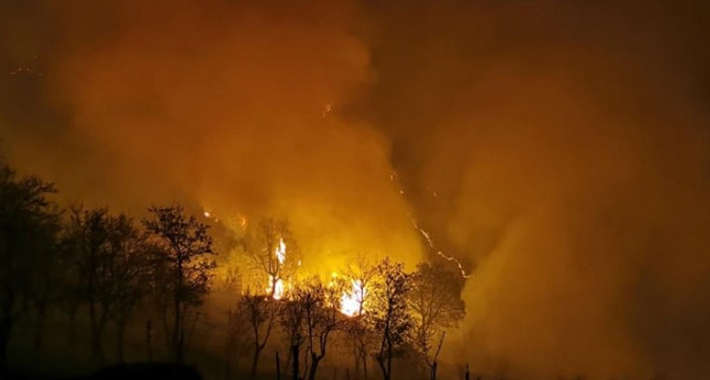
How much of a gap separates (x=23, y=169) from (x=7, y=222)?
2304 inches

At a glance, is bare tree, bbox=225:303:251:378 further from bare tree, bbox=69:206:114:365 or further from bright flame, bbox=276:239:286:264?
bright flame, bbox=276:239:286:264

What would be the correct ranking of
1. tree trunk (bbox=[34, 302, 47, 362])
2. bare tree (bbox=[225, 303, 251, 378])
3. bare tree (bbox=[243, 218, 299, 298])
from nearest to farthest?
tree trunk (bbox=[34, 302, 47, 362]) → bare tree (bbox=[225, 303, 251, 378]) → bare tree (bbox=[243, 218, 299, 298])

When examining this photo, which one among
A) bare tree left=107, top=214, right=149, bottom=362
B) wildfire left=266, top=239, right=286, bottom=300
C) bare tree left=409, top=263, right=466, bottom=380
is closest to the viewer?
bare tree left=107, top=214, right=149, bottom=362

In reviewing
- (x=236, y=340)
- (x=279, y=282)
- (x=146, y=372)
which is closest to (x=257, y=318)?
(x=236, y=340)

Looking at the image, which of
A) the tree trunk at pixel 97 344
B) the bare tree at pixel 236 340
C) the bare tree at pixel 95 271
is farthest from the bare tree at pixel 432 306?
Answer: the bare tree at pixel 95 271

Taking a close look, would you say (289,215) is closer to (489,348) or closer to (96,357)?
(489,348)

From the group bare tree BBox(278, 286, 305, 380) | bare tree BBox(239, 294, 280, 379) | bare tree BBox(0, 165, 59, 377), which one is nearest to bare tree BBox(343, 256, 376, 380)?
bare tree BBox(278, 286, 305, 380)

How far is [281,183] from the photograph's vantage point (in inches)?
4498

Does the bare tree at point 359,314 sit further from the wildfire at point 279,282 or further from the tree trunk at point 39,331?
the tree trunk at point 39,331

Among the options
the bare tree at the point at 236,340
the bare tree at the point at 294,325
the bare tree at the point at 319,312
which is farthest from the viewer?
the bare tree at the point at 236,340

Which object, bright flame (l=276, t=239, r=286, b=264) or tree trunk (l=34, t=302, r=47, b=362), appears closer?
tree trunk (l=34, t=302, r=47, b=362)

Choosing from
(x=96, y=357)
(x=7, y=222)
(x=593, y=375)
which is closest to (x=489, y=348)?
(x=593, y=375)

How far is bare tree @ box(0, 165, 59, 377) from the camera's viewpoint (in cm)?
5222

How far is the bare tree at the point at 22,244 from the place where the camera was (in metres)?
52.2
